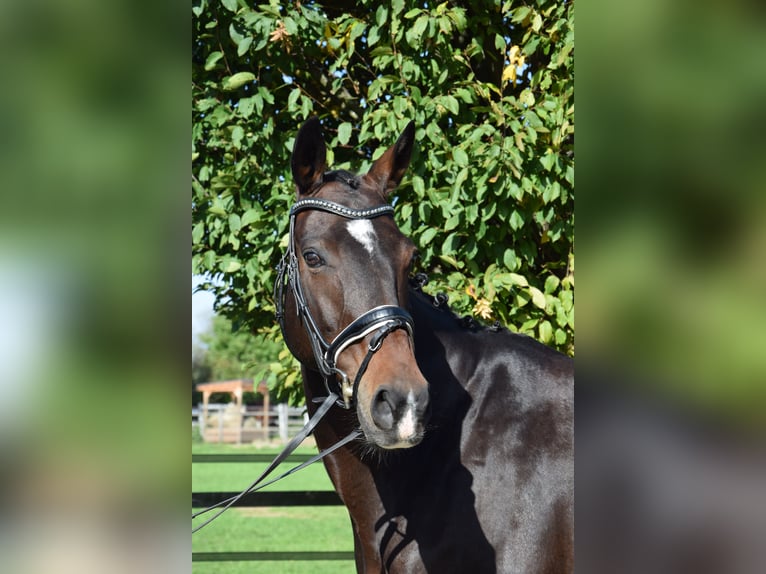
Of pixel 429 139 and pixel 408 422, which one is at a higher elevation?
pixel 429 139

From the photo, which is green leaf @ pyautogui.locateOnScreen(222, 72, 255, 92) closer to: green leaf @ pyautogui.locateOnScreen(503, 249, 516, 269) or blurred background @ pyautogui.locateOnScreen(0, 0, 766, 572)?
green leaf @ pyautogui.locateOnScreen(503, 249, 516, 269)

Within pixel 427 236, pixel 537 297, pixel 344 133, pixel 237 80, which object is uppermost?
pixel 237 80

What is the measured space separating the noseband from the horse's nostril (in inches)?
5.8

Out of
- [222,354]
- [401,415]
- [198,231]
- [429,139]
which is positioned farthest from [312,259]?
[222,354]

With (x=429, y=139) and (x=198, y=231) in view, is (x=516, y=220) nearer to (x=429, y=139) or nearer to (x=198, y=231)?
(x=429, y=139)

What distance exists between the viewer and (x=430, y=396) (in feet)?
7.79

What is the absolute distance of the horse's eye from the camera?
2.65 meters

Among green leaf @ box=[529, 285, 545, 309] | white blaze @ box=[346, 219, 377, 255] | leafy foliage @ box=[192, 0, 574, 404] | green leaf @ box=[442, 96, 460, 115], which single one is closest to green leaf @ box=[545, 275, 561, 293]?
leafy foliage @ box=[192, 0, 574, 404]
